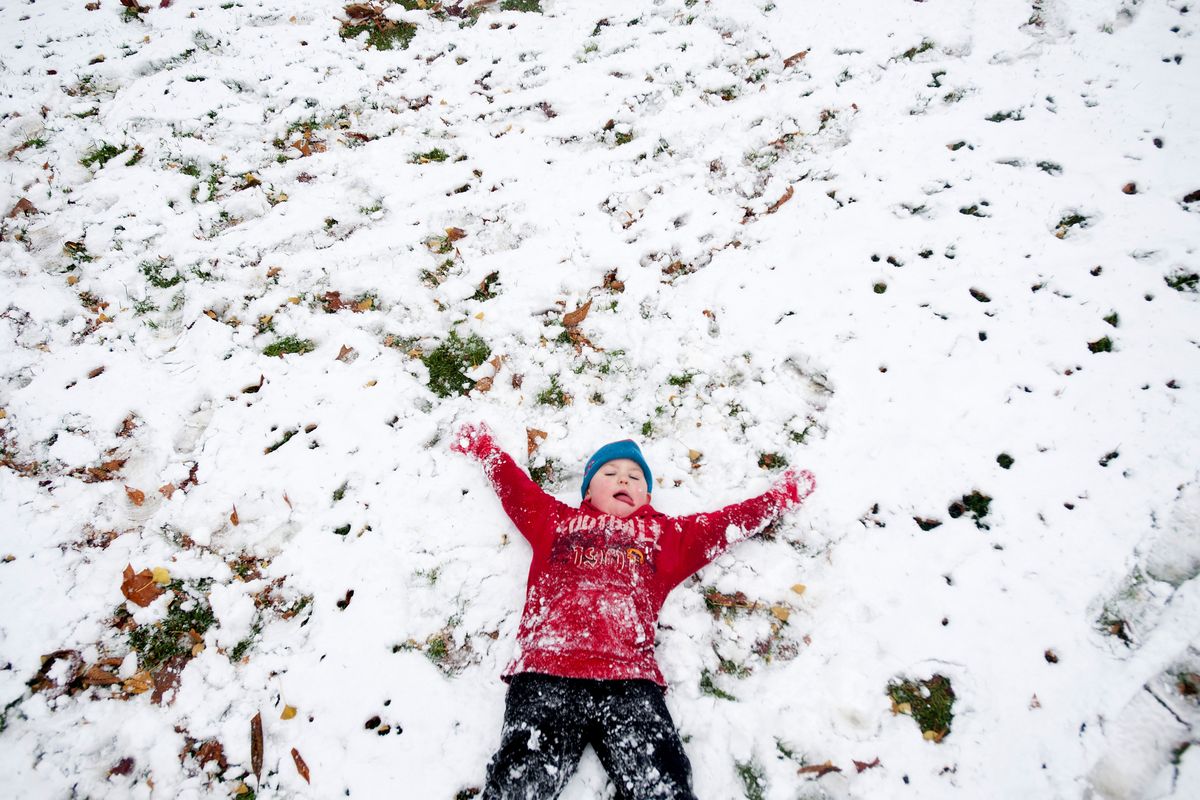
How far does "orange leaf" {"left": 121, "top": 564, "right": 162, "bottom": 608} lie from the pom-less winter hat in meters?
2.61

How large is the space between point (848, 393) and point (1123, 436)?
1492 mm

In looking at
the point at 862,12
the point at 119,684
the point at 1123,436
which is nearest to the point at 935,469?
the point at 1123,436

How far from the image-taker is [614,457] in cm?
344

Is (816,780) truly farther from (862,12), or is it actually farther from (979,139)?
(862,12)

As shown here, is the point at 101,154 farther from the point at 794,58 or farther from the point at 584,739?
the point at 794,58

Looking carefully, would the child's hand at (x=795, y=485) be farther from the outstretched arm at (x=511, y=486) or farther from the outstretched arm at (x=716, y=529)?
the outstretched arm at (x=511, y=486)

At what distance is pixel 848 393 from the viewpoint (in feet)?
12.1

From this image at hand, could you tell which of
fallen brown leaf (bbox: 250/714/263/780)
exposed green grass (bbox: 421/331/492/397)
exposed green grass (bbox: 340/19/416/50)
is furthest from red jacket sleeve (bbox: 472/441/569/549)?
exposed green grass (bbox: 340/19/416/50)

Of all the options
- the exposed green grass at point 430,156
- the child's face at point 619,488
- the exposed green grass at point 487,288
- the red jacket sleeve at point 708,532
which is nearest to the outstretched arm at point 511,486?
the child's face at point 619,488

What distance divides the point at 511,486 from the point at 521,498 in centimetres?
11

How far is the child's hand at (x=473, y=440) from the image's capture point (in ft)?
12.2

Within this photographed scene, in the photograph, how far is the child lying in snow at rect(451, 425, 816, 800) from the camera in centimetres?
254

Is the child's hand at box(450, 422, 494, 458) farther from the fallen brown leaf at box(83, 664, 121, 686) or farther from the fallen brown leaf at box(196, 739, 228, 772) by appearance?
the fallen brown leaf at box(83, 664, 121, 686)

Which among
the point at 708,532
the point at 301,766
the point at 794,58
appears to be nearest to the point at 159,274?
the point at 301,766
